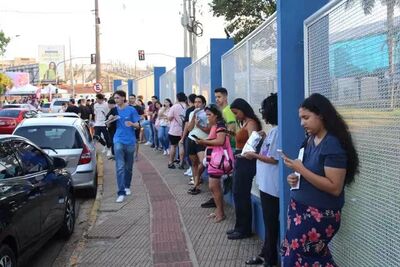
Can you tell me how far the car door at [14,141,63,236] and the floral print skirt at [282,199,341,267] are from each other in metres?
2.91

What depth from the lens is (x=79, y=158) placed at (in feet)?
30.2

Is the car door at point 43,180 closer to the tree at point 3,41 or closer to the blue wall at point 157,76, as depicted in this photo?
the blue wall at point 157,76

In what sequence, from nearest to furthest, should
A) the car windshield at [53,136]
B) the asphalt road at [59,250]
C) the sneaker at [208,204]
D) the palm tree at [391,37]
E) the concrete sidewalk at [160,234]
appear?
the palm tree at [391,37], the concrete sidewalk at [160,234], the asphalt road at [59,250], the sneaker at [208,204], the car windshield at [53,136]

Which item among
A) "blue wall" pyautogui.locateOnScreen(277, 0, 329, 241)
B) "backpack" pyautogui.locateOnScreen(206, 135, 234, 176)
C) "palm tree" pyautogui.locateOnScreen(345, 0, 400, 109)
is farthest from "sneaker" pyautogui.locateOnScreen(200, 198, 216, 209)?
"palm tree" pyautogui.locateOnScreen(345, 0, 400, 109)

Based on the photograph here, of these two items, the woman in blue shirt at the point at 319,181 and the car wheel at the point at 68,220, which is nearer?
the woman in blue shirt at the point at 319,181

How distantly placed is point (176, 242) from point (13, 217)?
221 cm

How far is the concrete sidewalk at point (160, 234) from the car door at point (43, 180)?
0.54 meters

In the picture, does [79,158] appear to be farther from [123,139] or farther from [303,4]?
[303,4]

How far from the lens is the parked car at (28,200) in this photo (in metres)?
4.58

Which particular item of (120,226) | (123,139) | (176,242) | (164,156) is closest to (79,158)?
(123,139)

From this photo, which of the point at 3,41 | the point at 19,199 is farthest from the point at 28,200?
the point at 3,41

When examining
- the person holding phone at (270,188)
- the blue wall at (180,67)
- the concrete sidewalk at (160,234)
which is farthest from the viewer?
the blue wall at (180,67)

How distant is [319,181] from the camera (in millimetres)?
3338

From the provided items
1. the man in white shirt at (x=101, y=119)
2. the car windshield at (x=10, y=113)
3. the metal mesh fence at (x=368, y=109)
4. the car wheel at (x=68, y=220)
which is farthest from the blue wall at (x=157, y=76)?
the metal mesh fence at (x=368, y=109)
